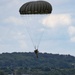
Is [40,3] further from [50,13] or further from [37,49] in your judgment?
[37,49]

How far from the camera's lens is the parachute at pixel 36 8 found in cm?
11244

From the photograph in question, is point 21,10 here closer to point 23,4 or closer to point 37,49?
point 23,4

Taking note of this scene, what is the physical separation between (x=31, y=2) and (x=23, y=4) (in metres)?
2.27

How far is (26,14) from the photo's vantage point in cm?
11375

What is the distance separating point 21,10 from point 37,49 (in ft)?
30.1

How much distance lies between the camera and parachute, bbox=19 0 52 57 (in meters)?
112

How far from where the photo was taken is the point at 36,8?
11250 centimetres

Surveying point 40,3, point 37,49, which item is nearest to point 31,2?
point 40,3

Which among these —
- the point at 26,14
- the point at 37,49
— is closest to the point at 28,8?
the point at 26,14

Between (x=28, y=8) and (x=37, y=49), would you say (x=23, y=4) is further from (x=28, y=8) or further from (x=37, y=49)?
(x=37, y=49)

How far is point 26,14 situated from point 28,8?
1.53m

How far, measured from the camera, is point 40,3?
374 ft

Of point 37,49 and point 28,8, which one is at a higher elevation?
point 28,8

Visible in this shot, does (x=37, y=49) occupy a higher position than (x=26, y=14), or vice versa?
(x=26, y=14)
